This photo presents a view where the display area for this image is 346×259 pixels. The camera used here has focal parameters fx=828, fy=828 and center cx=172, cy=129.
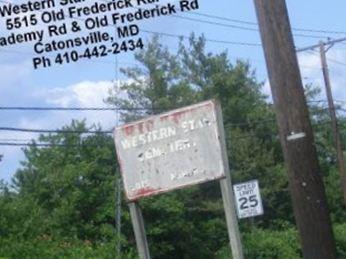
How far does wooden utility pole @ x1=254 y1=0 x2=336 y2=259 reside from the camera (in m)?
8.10

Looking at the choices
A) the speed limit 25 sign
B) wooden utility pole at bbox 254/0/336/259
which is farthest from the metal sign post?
the speed limit 25 sign

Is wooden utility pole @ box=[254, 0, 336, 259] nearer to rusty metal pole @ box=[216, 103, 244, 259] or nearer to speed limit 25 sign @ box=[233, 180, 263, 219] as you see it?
rusty metal pole @ box=[216, 103, 244, 259]

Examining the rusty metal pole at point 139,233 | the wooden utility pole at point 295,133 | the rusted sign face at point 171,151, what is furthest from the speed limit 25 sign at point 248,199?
the wooden utility pole at point 295,133

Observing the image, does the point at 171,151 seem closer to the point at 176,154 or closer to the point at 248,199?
the point at 176,154

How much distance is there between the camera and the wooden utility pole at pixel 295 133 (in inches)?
319

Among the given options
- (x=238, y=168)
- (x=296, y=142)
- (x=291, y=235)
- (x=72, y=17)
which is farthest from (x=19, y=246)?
(x=238, y=168)

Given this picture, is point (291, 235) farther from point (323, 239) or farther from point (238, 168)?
point (323, 239)

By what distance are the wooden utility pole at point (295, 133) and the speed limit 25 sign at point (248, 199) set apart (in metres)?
8.78

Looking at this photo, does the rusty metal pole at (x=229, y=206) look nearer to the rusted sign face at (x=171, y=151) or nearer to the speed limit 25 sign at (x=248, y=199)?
the rusted sign face at (x=171, y=151)

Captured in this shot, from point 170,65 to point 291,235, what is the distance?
23237 millimetres

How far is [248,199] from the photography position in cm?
1742

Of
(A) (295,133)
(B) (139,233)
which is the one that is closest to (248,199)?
(B) (139,233)

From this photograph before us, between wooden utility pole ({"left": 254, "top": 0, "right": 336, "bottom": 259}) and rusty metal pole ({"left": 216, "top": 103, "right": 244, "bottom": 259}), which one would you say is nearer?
wooden utility pole ({"left": 254, "top": 0, "right": 336, "bottom": 259})

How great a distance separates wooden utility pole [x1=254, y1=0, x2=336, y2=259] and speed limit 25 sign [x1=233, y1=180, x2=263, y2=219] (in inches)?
346
